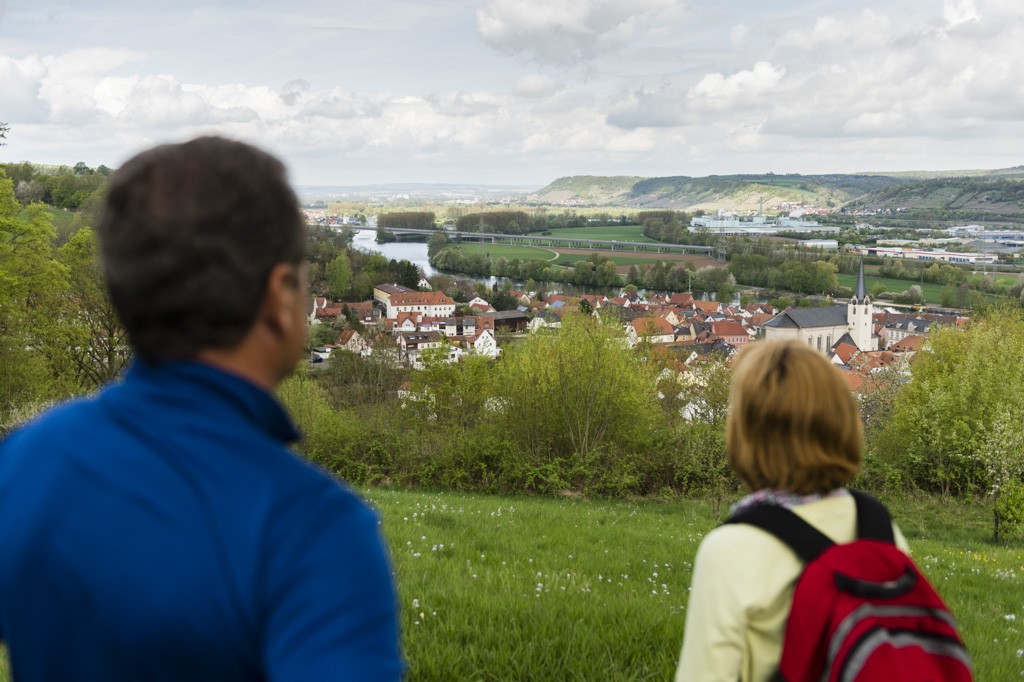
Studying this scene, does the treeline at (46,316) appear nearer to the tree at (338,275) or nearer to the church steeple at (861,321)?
the tree at (338,275)

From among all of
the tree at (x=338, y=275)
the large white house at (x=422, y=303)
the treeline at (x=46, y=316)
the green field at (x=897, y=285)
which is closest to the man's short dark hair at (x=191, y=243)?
the treeline at (x=46, y=316)

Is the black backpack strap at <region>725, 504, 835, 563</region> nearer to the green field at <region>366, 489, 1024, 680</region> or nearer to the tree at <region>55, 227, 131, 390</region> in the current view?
the green field at <region>366, 489, 1024, 680</region>

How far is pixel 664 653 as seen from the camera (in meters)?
4.34

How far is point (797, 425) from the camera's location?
2359 millimetres

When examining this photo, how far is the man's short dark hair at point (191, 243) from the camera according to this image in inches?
51.7

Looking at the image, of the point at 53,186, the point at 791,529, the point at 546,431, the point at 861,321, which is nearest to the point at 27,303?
the point at 546,431

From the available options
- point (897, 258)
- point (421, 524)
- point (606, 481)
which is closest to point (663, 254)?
point (897, 258)

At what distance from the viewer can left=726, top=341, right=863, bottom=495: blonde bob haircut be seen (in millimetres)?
2354

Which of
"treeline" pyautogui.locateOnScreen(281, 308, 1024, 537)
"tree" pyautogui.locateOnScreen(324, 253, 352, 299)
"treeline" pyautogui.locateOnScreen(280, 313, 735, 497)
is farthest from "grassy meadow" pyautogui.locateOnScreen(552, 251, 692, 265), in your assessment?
"treeline" pyautogui.locateOnScreen(280, 313, 735, 497)

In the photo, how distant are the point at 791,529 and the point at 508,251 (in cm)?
17894

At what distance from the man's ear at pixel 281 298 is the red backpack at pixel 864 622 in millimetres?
1524

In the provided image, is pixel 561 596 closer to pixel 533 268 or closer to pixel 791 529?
pixel 791 529

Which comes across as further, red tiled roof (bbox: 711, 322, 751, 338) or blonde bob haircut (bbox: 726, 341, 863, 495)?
red tiled roof (bbox: 711, 322, 751, 338)

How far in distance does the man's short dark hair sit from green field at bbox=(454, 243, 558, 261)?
6273 inches
